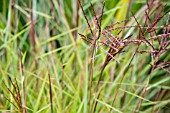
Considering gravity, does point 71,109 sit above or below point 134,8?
below

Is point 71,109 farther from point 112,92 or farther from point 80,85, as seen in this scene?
point 112,92

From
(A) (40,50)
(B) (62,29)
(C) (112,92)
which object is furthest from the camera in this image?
(B) (62,29)

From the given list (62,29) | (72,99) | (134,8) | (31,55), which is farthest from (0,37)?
(134,8)

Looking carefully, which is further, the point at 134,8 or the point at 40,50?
the point at 134,8

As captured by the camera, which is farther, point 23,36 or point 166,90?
point 23,36

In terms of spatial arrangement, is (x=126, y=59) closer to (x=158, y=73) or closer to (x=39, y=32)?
(x=158, y=73)

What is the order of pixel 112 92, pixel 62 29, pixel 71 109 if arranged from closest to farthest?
pixel 71 109
pixel 112 92
pixel 62 29

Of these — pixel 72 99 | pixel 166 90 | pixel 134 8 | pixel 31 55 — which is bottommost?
pixel 166 90

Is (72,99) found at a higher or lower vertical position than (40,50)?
lower

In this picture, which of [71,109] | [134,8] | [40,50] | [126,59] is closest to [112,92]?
[126,59]
